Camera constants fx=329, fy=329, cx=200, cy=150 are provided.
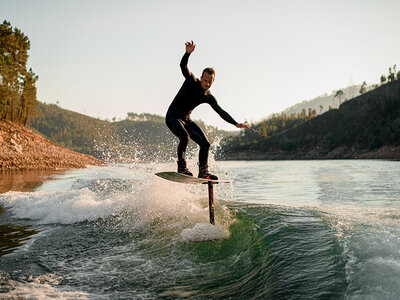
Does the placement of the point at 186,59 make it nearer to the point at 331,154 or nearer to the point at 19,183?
the point at 19,183

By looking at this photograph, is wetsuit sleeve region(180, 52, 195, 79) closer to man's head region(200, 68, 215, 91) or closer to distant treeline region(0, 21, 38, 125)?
man's head region(200, 68, 215, 91)

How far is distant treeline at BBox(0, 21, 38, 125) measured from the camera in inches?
1725

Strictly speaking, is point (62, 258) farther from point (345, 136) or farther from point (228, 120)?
point (345, 136)

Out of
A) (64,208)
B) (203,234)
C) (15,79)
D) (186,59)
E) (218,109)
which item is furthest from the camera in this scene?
(15,79)

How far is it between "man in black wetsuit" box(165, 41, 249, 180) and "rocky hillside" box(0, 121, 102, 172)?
96.2 feet

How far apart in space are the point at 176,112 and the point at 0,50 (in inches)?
1916

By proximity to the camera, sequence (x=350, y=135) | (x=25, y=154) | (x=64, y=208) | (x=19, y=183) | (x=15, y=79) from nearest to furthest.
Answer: (x=64, y=208) → (x=19, y=183) → (x=25, y=154) → (x=15, y=79) → (x=350, y=135)

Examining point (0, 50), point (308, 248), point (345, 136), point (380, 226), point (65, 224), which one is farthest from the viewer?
point (345, 136)

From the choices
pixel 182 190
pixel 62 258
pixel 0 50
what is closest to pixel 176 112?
pixel 182 190

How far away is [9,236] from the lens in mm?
7906

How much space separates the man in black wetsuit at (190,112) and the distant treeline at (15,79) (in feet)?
138

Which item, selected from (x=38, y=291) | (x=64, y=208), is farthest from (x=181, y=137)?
(x=64, y=208)

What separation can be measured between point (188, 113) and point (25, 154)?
3433 centimetres

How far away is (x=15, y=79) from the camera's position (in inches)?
1919
